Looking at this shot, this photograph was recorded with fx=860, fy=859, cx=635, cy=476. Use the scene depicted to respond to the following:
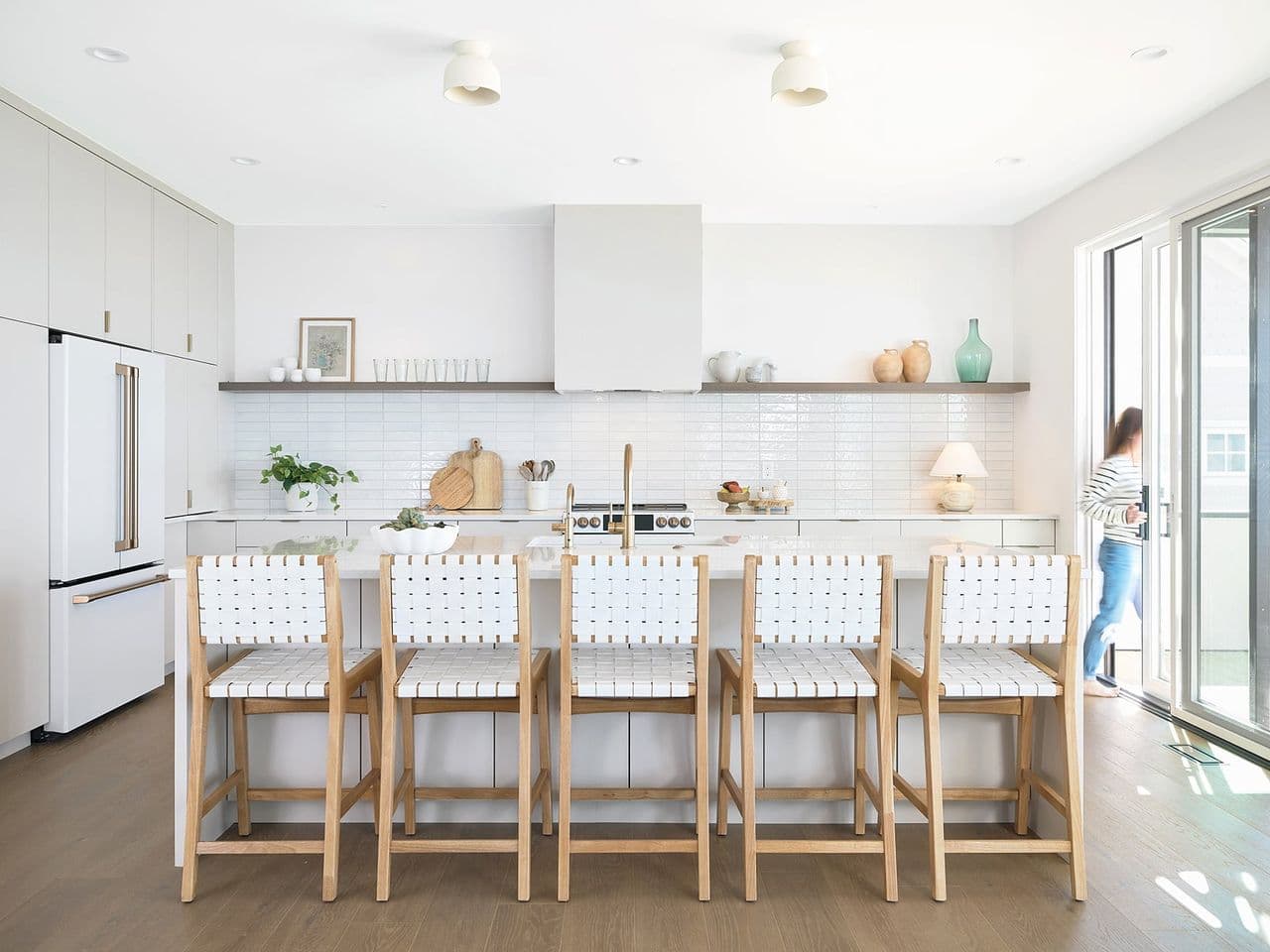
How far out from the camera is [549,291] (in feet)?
17.9

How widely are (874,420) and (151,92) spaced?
420cm

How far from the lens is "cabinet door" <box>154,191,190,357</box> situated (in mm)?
4543

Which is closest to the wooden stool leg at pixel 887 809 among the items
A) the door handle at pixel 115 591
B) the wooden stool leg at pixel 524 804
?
the wooden stool leg at pixel 524 804

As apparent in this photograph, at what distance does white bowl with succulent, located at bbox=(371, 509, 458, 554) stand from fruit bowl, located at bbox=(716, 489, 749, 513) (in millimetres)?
2804

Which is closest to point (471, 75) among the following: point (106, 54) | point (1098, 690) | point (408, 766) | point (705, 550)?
point (106, 54)

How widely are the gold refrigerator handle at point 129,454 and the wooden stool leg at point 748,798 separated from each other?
3229 millimetres

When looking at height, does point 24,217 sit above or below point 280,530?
above

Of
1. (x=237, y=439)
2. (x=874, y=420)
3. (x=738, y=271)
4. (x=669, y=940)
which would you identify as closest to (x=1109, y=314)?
(x=874, y=420)

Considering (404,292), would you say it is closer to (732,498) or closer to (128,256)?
(128,256)

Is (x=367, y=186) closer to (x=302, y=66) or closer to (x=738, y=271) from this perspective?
(x=302, y=66)

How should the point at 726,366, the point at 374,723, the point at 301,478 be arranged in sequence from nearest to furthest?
the point at 374,723, the point at 301,478, the point at 726,366

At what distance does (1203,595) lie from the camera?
373 centimetres

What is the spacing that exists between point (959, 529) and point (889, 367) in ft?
3.52

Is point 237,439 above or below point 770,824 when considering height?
above
